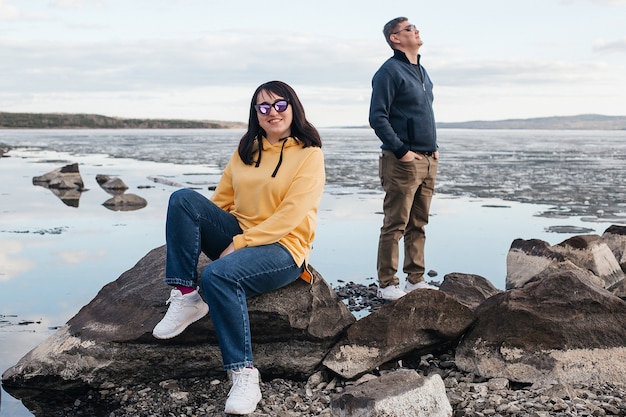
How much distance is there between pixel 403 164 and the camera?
6.91 metres

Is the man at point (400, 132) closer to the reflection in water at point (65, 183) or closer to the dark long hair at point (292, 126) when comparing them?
the dark long hair at point (292, 126)

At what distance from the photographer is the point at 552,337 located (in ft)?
A: 17.3

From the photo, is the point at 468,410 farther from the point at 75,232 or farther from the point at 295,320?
the point at 75,232

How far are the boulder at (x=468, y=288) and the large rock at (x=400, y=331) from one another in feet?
3.99

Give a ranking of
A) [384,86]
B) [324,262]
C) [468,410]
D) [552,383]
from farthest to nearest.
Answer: [324,262]
[384,86]
[552,383]
[468,410]

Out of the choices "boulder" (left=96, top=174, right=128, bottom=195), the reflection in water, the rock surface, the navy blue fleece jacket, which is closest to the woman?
the rock surface

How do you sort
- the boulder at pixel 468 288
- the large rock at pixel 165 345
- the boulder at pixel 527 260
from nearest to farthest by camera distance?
the large rock at pixel 165 345, the boulder at pixel 468 288, the boulder at pixel 527 260

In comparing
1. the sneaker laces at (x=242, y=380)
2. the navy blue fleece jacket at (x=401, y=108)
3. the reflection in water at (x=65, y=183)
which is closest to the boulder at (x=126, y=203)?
the reflection in water at (x=65, y=183)

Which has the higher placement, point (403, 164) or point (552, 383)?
point (403, 164)

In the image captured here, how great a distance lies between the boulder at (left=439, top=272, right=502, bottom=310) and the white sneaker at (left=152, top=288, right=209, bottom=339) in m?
2.69

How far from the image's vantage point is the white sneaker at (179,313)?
16.2ft

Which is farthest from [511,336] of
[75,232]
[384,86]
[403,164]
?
[75,232]

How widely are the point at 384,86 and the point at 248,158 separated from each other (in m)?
2.21

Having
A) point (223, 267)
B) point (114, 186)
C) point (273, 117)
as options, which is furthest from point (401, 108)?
point (114, 186)
